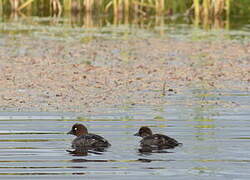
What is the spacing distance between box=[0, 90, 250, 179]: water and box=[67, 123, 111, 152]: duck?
136 mm

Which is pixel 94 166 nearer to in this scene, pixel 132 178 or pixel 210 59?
pixel 132 178

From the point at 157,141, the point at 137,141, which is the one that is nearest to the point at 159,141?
the point at 157,141

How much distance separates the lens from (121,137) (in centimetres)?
1194

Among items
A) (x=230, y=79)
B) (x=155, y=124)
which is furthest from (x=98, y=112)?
(x=230, y=79)

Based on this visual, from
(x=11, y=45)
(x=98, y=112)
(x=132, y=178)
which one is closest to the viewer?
(x=132, y=178)

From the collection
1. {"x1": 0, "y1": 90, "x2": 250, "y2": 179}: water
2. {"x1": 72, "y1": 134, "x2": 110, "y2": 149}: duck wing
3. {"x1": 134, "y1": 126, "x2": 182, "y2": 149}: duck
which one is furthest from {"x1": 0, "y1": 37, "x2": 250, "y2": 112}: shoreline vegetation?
{"x1": 134, "y1": 126, "x2": 182, "y2": 149}: duck

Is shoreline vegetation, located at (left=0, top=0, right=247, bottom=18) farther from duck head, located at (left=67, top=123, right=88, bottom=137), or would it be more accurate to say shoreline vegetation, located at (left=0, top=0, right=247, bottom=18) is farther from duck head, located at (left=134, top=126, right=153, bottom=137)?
duck head, located at (left=134, top=126, right=153, bottom=137)

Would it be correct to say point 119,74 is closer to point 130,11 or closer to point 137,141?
point 137,141

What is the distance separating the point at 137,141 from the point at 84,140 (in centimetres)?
78

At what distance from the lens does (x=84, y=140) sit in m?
11.5

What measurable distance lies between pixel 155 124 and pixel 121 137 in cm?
115

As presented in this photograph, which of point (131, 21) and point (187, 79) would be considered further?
point (131, 21)

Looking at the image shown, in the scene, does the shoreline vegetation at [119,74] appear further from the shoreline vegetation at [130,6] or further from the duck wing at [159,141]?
the shoreline vegetation at [130,6]

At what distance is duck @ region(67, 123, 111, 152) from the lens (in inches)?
440
